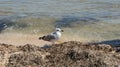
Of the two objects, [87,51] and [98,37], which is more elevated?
[87,51]

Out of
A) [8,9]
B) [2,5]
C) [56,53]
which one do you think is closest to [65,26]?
[8,9]

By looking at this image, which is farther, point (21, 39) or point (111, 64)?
point (21, 39)

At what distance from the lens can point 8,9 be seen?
18.0 metres

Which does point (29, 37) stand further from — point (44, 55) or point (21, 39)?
point (44, 55)

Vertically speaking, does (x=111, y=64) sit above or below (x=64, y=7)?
above

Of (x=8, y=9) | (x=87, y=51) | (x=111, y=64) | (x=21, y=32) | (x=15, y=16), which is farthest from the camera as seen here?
(x=8, y=9)

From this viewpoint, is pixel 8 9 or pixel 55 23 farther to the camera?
pixel 8 9

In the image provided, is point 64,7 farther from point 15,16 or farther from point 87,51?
point 87,51

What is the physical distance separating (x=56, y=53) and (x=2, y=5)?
1260 cm

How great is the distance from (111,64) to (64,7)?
12278 millimetres

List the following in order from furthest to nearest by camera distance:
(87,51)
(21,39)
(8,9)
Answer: (8,9)
(21,39)
(87,51)

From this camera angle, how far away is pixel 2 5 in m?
19.1

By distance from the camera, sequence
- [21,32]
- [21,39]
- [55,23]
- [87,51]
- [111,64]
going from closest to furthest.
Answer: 1. [111,64]
2. [87,51]
3. [21,39]
4. [21,32]
5. [55,23]

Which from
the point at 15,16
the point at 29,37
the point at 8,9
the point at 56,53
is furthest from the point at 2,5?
the point at 56,53
